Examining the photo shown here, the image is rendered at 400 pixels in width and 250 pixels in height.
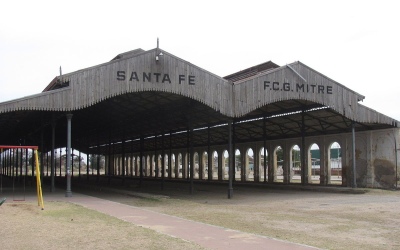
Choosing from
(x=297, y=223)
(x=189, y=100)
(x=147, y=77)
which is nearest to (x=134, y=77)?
(x=147, y=77)

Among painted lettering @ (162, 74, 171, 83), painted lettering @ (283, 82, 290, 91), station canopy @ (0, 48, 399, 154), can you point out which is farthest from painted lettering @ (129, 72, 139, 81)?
painted lettering @ (283, 82, 290, 91)

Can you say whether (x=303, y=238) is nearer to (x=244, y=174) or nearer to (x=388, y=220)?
(x=388, y=220)

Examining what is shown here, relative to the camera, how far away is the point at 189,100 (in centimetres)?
2628

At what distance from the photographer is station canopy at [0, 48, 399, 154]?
20953 millimetres

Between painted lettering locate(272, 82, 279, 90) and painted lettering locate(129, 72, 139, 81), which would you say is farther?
painted lettering locate(272, 82, 279, 90)

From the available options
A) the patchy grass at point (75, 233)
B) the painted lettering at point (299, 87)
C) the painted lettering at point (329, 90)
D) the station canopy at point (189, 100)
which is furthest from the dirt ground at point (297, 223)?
the painted lettering at point (329, 90)

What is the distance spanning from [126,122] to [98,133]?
34.9 feet

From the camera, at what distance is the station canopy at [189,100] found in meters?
21.0

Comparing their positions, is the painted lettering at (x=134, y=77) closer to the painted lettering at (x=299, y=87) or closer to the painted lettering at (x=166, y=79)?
the painted lettering at (x=166, y=79)


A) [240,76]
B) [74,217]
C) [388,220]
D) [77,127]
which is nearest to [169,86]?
[240,76]

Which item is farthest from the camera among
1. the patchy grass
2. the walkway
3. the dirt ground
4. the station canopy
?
the station canopy

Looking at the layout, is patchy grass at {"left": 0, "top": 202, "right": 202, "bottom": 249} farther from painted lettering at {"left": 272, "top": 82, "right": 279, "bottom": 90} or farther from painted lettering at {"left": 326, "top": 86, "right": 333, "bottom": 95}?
painted lettering at {"left": 326, "top": 86, "right": 333, "bottom": 95}

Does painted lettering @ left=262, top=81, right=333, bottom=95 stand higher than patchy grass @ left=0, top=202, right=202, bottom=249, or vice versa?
painted lettering @ left=262, top=81, right=333, bottom=95

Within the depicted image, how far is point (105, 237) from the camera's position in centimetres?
1005
